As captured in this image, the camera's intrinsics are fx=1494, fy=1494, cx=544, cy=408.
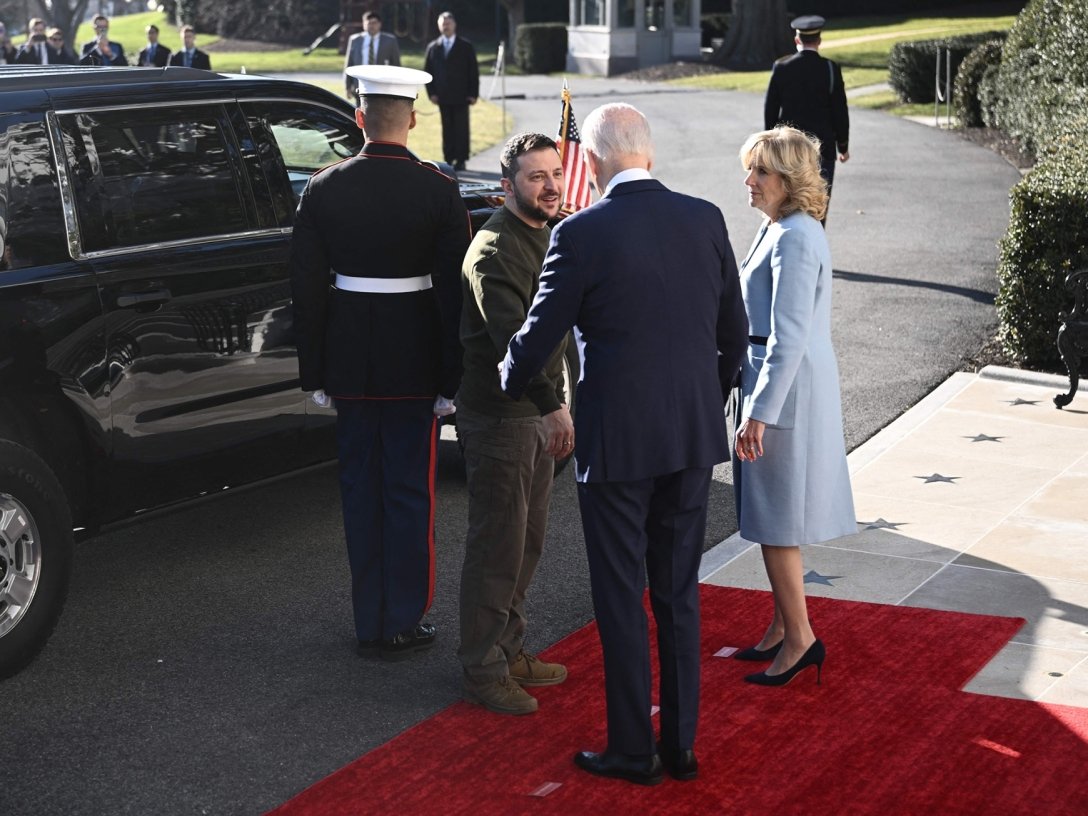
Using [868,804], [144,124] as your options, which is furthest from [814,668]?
[144,124]

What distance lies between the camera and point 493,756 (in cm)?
472

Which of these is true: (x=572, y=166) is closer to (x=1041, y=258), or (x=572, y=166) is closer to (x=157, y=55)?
(x=1041, y=258)

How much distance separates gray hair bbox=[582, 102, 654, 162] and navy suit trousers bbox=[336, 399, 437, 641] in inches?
58.6

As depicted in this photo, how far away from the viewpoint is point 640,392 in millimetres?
4340

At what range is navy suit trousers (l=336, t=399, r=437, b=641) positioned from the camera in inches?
217

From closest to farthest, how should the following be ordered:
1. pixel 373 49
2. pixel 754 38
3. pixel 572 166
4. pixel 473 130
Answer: pixel 572 166, pixel 373 49, pixel 473 130, pixel 754 38

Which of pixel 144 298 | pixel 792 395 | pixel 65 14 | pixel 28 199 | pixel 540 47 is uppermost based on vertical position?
pixel 65 14

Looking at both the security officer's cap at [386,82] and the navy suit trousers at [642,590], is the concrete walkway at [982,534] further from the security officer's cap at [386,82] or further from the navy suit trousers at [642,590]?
the security officer's cap at [386,82]

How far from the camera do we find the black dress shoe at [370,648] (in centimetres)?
559

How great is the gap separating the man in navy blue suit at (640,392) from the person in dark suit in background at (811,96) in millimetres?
8287

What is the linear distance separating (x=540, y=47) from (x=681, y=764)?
144 feet

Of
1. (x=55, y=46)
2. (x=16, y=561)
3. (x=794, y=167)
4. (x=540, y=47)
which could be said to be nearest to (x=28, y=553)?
(x=16, y=561)

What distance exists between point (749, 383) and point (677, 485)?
828 mm

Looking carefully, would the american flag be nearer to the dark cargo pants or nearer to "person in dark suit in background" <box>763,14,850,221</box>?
"person in dark suit in background" <box>763,14,850,221</box>
